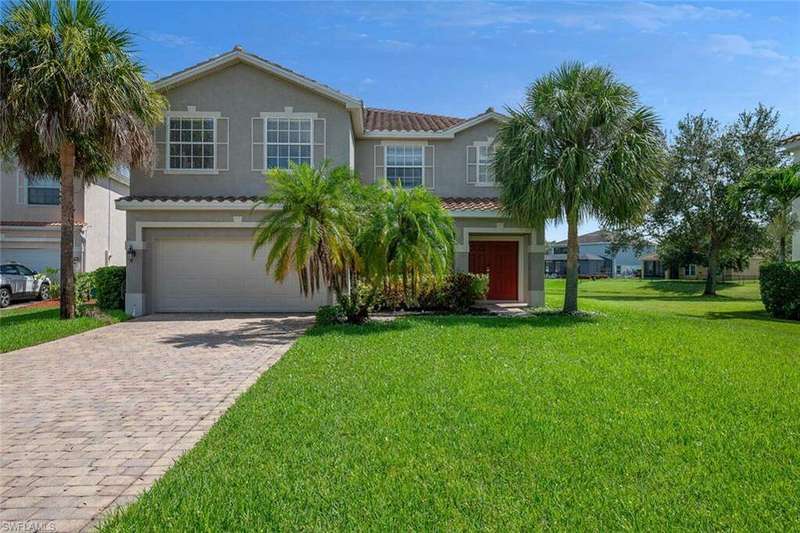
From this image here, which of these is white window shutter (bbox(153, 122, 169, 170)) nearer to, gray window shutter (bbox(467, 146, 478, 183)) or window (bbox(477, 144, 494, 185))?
gray window shutter (bbox(467, 146, 478, 183))

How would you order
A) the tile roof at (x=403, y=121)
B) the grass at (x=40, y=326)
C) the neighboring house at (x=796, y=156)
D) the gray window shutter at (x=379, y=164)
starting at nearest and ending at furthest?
the grass at (x=40, y=326) → the gray window shutter at (x=379, y=164) → the tile roof at (x=403, y=121) → the neighboring house at (x=796, y=156)

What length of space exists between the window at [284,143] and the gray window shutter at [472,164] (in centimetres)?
659

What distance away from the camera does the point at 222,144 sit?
54.2 ft

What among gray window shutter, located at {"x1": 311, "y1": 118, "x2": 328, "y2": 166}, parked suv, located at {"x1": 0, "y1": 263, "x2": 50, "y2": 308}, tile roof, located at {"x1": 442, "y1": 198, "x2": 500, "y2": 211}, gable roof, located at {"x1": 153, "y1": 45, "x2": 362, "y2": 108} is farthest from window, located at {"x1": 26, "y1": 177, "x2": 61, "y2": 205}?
tile roof, located at {"x1": 442, "y1": 198, "x2": 500, "y2": 211}

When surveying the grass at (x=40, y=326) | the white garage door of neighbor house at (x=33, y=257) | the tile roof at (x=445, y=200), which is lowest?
the grass at (x=40, y=326)

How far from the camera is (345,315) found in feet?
43.9

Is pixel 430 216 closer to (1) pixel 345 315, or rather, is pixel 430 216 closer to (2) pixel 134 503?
(1) pixel 345 315

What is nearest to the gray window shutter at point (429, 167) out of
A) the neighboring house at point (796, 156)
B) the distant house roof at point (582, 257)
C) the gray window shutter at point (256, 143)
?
the gray window shutter at point (256, 143)

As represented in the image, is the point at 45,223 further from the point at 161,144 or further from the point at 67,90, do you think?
the point at 67,90

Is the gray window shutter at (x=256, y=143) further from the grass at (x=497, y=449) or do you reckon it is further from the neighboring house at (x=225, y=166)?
the grass at (x=497, y=449)

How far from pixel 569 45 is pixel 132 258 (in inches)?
602

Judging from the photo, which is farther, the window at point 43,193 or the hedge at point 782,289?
the window at point 43,193

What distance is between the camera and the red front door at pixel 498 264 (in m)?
19.8

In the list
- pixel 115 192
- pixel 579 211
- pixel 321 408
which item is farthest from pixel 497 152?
pixel 115 192
